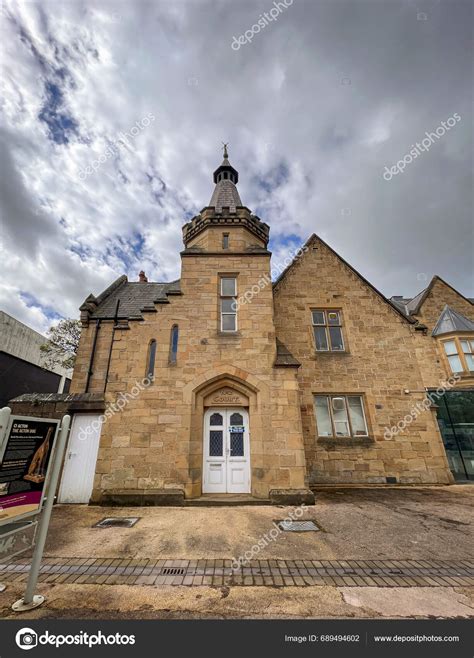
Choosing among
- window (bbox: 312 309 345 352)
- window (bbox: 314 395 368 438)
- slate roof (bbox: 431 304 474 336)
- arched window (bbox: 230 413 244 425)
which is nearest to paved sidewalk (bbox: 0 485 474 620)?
arched window (bbox: 230 413 244 425)

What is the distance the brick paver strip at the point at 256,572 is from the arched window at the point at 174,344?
557 cm

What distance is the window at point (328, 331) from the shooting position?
41.7ft

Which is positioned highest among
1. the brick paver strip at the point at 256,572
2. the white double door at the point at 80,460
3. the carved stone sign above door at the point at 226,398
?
the carved stone sign above door at the point at 226,398

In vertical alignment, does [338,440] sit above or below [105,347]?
below

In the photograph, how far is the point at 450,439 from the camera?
11.8m

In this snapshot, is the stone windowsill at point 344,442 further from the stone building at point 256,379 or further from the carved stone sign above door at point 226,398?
the carved stone sign above door at point 226,398

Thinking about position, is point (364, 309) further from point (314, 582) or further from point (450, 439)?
point (314, 582)

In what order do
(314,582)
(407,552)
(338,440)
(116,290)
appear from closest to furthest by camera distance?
(314,582) → (407,552) → (338,440) → (116,290)

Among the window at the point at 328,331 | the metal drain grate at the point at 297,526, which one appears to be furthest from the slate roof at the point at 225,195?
the metal drain grate at the point at 297,526

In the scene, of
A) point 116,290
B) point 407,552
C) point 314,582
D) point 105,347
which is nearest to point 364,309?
point 407,552

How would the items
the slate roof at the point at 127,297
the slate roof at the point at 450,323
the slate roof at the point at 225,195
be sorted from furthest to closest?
the slate roof at the point at 127,297, the slate roof at the point at 225,195, the slate roof at the point at 450,323

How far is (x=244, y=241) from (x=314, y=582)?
33.1 feet

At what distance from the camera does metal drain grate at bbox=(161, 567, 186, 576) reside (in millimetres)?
4012
